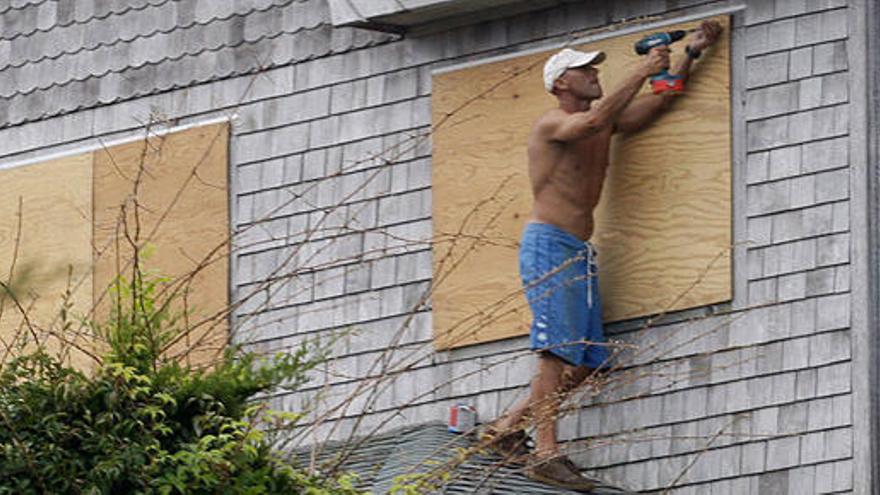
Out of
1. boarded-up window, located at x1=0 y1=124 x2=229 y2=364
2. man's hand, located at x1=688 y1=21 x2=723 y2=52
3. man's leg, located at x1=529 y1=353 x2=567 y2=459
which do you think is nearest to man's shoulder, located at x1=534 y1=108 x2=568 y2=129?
man's hand, located at x1=688 y1=21 x2=723 y2=52

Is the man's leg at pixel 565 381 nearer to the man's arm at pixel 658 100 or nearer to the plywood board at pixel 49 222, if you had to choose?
the man's arm at pixel 658 100

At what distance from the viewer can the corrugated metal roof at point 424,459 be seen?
11.2 metres

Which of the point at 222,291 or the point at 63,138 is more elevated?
the point at 63,138

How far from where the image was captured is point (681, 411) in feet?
38.1

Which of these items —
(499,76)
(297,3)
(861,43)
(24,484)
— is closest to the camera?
(24,484)

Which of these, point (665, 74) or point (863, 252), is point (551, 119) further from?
point (863, 252)

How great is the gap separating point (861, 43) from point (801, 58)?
0.32 m

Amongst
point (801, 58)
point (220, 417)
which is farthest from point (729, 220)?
point (220, 417)

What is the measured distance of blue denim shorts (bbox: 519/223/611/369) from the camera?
1170 cm

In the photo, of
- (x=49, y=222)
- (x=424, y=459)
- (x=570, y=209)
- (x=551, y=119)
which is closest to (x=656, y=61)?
(x=551, y=119)

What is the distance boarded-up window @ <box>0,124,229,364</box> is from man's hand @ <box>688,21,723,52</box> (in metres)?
2.85

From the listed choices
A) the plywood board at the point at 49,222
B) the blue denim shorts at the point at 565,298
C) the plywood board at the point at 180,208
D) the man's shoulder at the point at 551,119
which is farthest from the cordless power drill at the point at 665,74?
the plywood board at the point at 49,222

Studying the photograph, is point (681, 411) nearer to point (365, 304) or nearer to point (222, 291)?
point (365, 304)

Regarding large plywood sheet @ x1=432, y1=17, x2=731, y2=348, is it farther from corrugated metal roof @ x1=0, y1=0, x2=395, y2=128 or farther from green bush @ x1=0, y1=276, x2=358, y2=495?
green bush @ x1=0, y1=276, x2=358, y2=495
